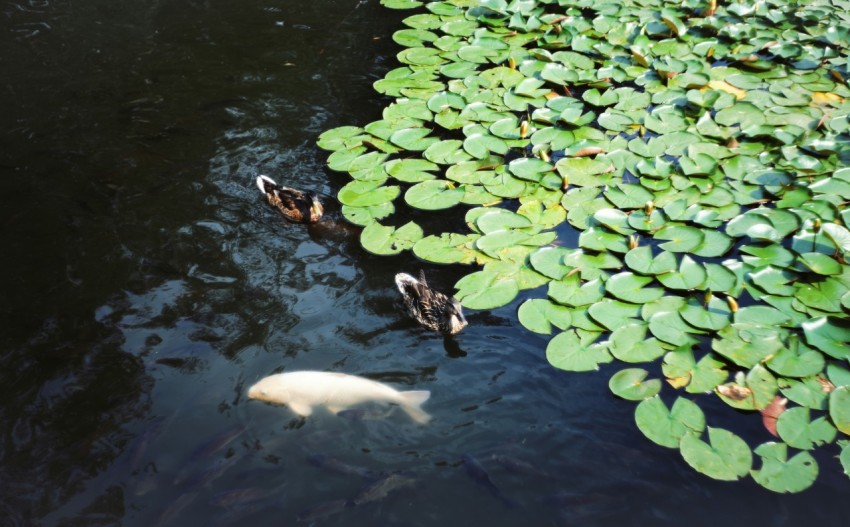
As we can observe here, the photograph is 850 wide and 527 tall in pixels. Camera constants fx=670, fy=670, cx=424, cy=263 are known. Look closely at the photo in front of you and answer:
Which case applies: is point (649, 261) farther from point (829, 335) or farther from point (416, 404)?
point (416, 404)

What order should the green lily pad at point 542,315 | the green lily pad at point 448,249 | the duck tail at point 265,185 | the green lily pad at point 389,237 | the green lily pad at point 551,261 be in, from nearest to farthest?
the green lily pad at point 542,315 < the green lily pad at point 551,261 < the green lily pad at point 448,249 < the green lily pad at point 389,237 < the duck tail at point 265,185

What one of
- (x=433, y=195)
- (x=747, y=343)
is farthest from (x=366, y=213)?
(x=747, y=343)

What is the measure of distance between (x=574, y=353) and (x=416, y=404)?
31.0 inches

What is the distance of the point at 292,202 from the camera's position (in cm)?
405

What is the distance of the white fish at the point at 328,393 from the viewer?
309 cm

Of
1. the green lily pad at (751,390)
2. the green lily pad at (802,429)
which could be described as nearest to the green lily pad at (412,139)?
the green lily pad at (751,390)

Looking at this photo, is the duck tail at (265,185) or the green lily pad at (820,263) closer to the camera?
the green lily pad at (820,263)

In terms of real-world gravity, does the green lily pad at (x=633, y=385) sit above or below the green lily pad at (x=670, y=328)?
below

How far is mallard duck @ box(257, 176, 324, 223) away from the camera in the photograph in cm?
404

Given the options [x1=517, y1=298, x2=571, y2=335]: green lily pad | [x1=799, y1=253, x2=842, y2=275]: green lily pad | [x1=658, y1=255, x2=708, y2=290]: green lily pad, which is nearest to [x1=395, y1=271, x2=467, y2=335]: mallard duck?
[x1=517, y1=298, x2=571, y2=335]: green lily pad

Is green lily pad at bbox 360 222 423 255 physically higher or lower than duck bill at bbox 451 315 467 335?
higher

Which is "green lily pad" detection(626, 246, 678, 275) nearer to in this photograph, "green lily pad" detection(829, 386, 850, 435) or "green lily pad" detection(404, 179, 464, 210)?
"green lily pad" detection(829, 386, 850, 435)

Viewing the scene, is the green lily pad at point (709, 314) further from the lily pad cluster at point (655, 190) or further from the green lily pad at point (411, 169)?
the green lily pad at point (411, 169)

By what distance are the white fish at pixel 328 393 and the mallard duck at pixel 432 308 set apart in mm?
394
